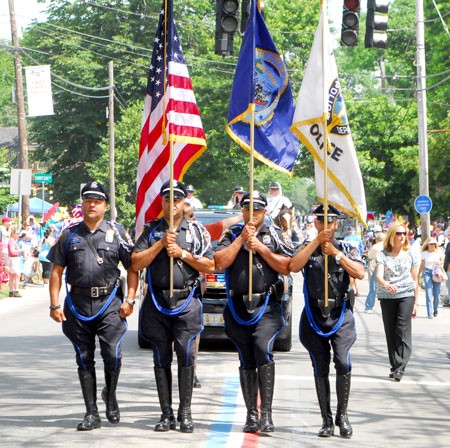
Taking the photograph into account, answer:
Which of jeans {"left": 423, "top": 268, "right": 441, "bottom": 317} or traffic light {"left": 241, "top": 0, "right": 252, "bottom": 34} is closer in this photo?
traffic light {"left": 241, "top": 0, "right": 252, "bottom": 34}

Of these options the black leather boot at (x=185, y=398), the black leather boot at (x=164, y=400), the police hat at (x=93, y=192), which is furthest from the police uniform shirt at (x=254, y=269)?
the police hat at (x=93, y=192)

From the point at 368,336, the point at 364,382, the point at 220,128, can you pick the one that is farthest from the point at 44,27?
the point at 364,382

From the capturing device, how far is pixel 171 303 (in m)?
9.16

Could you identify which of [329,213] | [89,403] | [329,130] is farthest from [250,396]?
[329,130]

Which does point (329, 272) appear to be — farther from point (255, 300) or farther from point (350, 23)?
point (350, 23)

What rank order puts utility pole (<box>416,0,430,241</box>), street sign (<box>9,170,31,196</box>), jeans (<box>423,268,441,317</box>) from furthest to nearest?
utility pole (<box>416,0,430,241</box>) → street sign (<box>9,170,31,196</box>) → jeans (<box>423,268,441,317</box>)

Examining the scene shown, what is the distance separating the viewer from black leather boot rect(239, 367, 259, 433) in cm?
905

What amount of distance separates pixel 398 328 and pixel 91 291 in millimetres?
4859

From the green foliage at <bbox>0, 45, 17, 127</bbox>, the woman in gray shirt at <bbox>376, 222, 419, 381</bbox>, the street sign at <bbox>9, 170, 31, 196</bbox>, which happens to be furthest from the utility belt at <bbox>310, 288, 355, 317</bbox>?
the green foliage at <bbox>0, 45, 17, 127</bbox>

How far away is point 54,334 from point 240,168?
41617mm

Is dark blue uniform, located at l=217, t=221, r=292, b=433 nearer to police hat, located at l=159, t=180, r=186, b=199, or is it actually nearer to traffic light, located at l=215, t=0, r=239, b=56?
police hat, located at l=159, t=180, r=186, b=199

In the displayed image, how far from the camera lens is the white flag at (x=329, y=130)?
9953mm

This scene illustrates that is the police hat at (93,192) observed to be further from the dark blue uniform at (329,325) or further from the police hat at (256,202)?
the dark blue uniform at (329,325)

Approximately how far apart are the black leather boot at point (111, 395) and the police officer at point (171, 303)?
1.18ft
